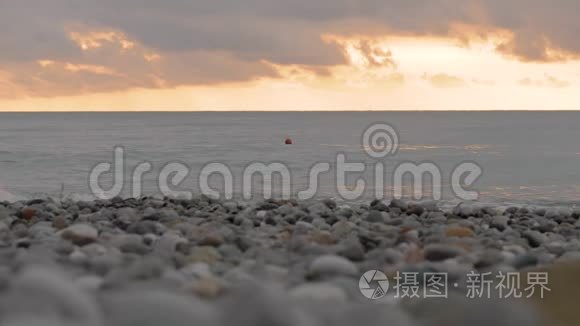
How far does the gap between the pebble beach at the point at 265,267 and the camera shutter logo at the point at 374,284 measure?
0.17 ft

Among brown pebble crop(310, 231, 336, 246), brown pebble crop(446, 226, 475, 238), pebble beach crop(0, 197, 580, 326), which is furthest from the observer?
brown pebble crop(446, 226, 475, 238)

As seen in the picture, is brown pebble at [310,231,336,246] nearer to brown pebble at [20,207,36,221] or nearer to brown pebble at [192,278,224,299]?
brown pebble at [192,278,224,299]

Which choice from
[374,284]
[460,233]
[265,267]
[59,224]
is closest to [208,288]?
[265,267]

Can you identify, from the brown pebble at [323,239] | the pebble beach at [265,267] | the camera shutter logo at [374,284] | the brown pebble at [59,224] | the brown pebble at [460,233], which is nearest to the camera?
the pebble beach at [265,267]

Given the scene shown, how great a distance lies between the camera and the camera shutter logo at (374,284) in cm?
410

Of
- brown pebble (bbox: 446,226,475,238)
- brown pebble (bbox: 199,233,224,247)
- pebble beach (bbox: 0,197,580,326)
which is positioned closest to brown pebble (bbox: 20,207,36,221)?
pebble beach (bbox: 0,197,580,326)

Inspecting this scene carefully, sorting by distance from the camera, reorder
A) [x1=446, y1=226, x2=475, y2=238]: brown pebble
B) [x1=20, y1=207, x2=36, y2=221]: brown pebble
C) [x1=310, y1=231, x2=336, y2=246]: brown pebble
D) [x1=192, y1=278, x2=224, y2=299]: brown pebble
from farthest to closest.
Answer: [x1=20, y1=207, x2=36, y2=221]: brown pebble → [x1=446, y1=226, x2=475, y2=238]: brown pebble → [x1=310, y1=231, x2=336, y2=246]: brown pebble → [x1=192, y1=278, x2=224, y2=299]: brown pebble

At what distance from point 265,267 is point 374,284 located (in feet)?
2.21

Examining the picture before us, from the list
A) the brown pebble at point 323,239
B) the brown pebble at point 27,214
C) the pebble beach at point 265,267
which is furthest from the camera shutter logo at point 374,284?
the brown pebble at point 27,214

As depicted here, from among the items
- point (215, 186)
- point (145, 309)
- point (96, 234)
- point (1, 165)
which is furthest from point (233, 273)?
point (1, 165)

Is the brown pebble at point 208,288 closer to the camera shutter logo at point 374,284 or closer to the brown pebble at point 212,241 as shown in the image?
the camera shutter logo at point 374,284

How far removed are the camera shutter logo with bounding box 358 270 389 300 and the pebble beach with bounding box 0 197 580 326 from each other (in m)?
0.05

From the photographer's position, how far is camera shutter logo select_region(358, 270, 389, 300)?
410 centimetres

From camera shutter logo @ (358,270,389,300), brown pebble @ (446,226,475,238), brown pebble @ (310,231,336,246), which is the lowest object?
camera shutter logo @ (358,270,389,300)
